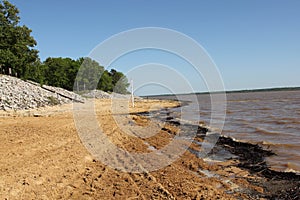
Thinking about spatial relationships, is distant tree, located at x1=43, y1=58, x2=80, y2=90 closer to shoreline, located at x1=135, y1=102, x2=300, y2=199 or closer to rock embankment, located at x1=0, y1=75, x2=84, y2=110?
rock embankment, located at x1=0, y1=75, x2=84, y2=110

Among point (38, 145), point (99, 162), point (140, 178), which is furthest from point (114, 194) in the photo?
point (38, 145)

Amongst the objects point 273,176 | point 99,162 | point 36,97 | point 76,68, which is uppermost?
point 76,68

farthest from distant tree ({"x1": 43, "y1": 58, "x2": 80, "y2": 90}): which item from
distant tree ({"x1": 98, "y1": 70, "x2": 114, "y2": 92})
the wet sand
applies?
the wet sand

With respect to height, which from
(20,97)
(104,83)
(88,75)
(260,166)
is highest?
(88,75)

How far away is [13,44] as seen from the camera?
132 ft

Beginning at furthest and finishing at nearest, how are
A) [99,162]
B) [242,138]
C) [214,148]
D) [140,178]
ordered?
[242,138] < [214,148] < [99,162] < [140,178]

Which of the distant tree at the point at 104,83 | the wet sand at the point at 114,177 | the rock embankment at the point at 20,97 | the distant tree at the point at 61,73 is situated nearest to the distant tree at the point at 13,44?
the rock embankment at the point at 20,97

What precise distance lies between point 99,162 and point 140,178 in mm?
1959

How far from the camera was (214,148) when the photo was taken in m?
12.6

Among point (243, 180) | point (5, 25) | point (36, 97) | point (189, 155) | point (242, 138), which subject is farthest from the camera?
point (5, 25)

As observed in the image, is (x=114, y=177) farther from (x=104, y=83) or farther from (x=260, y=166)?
(x=104, y=83)

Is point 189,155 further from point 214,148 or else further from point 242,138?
point 242,138

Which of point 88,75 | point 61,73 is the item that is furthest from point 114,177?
point 88,75

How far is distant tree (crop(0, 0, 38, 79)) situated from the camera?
3881 centimetres
